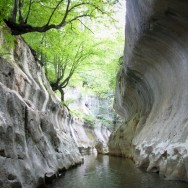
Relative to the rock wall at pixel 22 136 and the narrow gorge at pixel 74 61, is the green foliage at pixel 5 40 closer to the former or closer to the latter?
the narrow gorge at pixel 74 61

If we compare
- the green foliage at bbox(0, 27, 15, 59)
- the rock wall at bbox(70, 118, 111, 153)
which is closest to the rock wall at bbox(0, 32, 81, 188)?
the green foliage at bbox(0, 27, 15, 59)

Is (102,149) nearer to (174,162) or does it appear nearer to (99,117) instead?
(99,117)

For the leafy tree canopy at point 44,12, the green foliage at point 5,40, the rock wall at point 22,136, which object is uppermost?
the leafy tree canopy at point 44,12

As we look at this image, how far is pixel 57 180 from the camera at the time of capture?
9.53m

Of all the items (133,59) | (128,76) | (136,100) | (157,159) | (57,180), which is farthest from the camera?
(136,100)

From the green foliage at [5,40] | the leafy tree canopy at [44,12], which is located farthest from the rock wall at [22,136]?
the leafy tree canopy at [44,12]

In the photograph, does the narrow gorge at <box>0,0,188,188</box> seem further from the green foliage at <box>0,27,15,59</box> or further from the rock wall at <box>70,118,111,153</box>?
the rock wall at <box>70,118,111,153</box>

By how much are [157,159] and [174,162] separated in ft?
6.74

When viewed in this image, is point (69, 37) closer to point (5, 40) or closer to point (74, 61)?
point (74, 61)

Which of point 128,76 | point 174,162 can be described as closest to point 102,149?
point 128,76

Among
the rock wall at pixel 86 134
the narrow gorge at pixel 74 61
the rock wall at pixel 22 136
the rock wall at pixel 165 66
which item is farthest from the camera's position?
the rock wall at pixel 86 134

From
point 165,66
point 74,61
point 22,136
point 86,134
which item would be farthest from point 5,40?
point 86,134

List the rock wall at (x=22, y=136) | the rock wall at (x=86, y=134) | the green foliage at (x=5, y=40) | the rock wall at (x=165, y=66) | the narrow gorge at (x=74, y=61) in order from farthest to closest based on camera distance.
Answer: the rock wall at (x=86, y=134)
the green foliage at (x=5, y=40)
the rock wall at (x=165, y=66)
the narrow gorge at (x=74, y=61)
the rock wall at (x=22, y=136)

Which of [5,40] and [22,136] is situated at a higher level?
[5,40]
